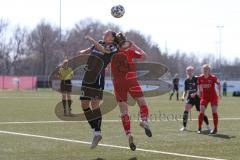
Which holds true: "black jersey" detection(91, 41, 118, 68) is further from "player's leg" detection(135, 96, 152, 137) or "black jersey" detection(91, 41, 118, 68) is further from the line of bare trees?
the line of bare trees

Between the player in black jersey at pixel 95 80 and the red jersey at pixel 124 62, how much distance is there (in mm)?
160

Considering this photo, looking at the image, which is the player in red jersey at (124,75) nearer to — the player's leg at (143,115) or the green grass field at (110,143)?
the player's leg at (143,115)

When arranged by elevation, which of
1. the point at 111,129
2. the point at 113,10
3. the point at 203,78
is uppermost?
the point at 113,10

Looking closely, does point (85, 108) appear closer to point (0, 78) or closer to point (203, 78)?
point (203, 78)

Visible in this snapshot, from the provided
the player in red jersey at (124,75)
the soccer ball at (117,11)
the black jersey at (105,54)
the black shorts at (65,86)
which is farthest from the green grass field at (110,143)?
the black shorts at (65,86)

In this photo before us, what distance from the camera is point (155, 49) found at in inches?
4761

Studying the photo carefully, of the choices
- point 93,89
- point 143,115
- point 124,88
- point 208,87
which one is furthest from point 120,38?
point 208,87

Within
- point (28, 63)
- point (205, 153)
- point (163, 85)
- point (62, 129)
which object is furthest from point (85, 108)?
point (28, 63)

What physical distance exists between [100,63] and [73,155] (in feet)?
7.46

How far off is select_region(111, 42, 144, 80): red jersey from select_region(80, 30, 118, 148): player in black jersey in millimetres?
160

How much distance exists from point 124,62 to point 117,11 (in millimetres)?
2885

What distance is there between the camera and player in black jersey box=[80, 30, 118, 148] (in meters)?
11.7

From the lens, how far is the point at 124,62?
1179cm

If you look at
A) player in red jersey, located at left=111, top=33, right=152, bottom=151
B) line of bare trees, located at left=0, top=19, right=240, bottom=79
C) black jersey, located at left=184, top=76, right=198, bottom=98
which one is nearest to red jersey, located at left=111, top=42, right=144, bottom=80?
player in red jersey, located at left=111, top=33, right=152, bottom=151
